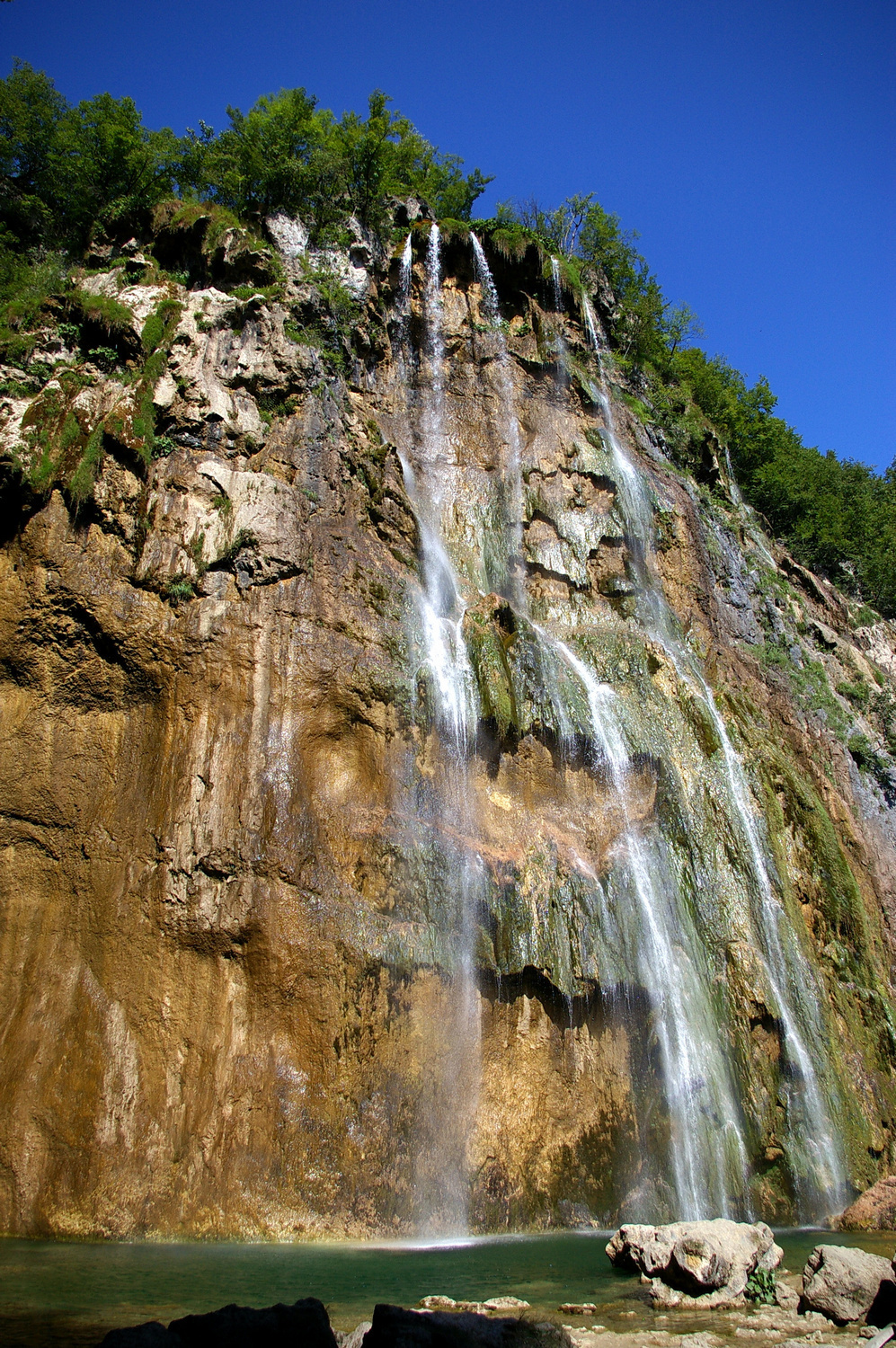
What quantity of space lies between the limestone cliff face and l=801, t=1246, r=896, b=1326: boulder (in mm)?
4794

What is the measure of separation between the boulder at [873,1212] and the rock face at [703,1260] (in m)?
4.57

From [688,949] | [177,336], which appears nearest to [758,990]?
[688,949]

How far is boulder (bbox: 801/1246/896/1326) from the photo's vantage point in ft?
19.6

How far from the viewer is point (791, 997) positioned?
1355 centimetres

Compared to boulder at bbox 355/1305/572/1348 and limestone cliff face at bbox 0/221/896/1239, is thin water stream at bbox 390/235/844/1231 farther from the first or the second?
boulder at bbox 355/1305/572/1348

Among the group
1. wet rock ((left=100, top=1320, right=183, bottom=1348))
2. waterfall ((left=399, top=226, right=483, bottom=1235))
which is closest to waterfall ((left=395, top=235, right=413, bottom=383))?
waterfall ((left=399, top=226, right=483, bottom=1235))

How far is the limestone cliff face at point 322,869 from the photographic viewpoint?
9641 millimetres

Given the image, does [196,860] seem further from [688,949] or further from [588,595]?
[588,595]

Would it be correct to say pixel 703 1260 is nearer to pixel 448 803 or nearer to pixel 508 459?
pixel 448 803

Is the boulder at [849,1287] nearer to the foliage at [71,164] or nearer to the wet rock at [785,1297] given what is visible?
the wet rock at [785,1297]

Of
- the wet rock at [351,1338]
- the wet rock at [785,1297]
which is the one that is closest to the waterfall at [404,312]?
the wet rock at [785,1297]

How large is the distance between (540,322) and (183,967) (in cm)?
1976

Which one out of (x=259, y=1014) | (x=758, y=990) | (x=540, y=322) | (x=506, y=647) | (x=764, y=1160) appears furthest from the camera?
(x=540, y=322)

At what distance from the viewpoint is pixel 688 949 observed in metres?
12.9
